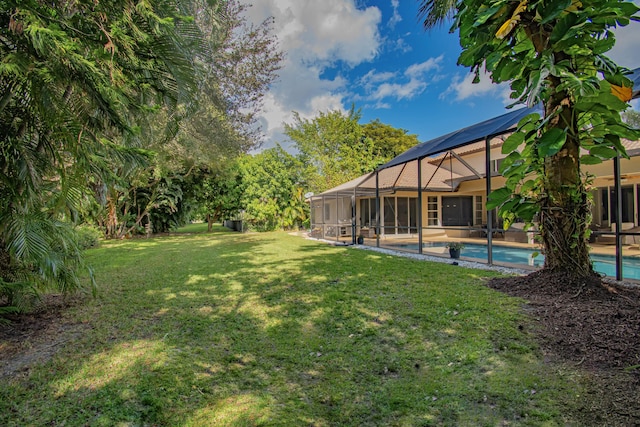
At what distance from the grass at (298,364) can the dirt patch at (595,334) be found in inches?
7.4

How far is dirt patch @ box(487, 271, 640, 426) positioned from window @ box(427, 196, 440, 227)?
13139 millimetres

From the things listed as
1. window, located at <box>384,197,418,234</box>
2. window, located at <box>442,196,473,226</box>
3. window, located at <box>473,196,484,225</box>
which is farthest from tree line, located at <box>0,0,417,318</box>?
window, located at <box>473,196,484,225</box>

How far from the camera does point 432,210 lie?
1766 centimetres

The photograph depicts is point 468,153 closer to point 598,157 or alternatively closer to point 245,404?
point 598,157

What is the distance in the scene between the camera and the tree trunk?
3.96m

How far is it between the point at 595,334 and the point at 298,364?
2779mm

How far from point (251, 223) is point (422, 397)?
21651mm

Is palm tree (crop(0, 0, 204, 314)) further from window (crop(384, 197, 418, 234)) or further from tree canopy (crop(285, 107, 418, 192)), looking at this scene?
tree canopy (crop(285, 107, 418, 192))

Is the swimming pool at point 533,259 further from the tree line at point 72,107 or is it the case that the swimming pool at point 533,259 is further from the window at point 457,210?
the tree line at point 72,107

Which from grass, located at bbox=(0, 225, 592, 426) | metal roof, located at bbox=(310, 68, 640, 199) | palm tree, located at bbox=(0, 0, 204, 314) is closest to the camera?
grass, located at bbox=(0, 225, 592, 426)

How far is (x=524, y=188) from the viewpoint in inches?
165

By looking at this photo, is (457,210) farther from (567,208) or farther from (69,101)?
(69,101)

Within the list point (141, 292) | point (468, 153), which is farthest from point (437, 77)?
point (141, 292)

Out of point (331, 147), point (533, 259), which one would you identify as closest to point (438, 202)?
point (331, 147)
